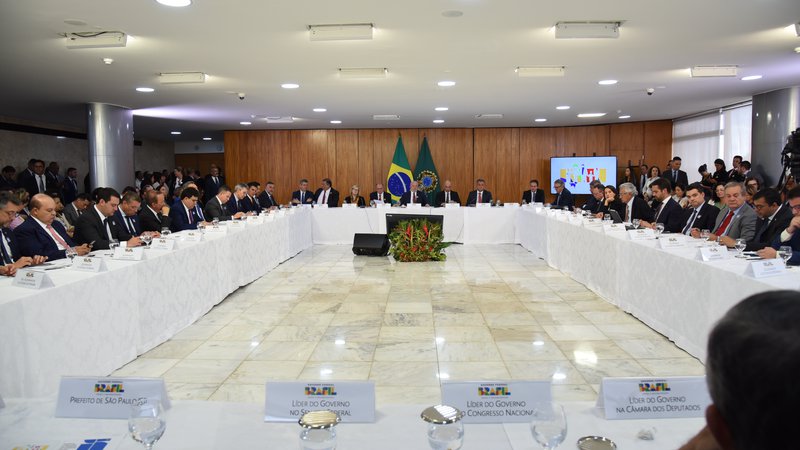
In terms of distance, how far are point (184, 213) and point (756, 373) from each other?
23.2ft

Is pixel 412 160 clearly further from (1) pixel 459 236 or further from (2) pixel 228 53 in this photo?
(2) pixel 228 53

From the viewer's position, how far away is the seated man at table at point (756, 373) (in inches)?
20.9

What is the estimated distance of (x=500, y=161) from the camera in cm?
1508

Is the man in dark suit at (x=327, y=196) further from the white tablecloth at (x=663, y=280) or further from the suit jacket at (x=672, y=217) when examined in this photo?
the suit jacket at (x=672, y=217)

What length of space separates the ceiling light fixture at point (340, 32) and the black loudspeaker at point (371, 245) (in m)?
4.59

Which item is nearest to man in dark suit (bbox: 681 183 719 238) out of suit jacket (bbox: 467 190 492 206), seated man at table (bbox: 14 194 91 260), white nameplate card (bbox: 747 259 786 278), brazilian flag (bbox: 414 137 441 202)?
white nameplate card (bbox: 747 259 786 278)

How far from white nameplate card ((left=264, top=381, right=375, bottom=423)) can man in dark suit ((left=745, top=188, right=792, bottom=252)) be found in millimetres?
4166

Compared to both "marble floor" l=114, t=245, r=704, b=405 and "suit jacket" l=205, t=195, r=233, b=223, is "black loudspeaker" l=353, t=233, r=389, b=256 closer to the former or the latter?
"marble floor" l=114, t=245, r=704, b=405

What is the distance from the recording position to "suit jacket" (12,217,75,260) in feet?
14.4

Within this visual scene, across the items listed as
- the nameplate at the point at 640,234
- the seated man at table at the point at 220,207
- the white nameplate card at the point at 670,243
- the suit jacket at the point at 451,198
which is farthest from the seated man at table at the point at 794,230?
the suit jacket at the point at 451,198

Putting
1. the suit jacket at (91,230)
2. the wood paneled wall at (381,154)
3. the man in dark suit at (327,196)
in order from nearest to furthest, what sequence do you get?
the suit jacket at (91,230) < the man in dark suit at (327,196) < the wood paneled wall at (381,154)

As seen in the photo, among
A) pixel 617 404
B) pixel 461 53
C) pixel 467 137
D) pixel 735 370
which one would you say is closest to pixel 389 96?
pixel 461 53

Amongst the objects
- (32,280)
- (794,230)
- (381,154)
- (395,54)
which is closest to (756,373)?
(32,280)

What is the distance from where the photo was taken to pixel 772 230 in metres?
4.54
